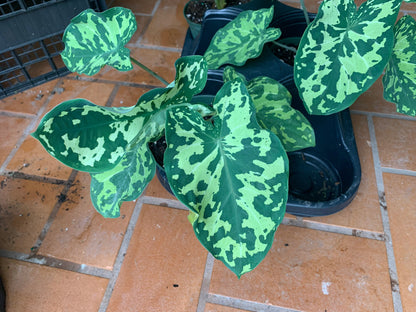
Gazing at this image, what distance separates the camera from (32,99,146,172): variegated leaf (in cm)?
57

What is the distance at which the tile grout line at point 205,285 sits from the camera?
0.86 metres

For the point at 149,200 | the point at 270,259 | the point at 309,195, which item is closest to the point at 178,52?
the point at 149,200

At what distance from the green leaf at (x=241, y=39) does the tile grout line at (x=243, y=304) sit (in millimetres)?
596

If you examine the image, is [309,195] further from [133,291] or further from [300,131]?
[133,291]

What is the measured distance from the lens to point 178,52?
4.66 ft

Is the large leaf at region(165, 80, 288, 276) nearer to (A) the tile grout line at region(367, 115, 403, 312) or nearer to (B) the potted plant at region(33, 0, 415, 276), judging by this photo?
(B) the potted plant at region(33, 0, 415, 276)

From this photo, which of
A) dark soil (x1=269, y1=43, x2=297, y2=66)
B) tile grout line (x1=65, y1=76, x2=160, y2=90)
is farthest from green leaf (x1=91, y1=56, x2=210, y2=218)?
tile grout line (x1=65, y1=76, x2=160, y2=90)

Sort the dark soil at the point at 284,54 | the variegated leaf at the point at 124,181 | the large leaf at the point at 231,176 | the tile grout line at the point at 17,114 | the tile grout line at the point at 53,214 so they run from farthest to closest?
the tile grout line at the point at 17,114 → the dark soil at the point at 284,54 → the tile grout line at the point at 53,214 → the variegated leaf at the point at 124,181 → the large leaf at the point at 231,176

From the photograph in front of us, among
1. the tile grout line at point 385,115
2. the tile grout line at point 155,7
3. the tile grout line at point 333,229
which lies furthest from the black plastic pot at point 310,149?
the tile grout line at point 155,7

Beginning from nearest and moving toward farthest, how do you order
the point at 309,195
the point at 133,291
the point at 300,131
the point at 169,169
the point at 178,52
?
1. the point at 169,169
2. the point at 300,131
3. the point at 133,291
4. the point at 309,195
5. the point at 178,52

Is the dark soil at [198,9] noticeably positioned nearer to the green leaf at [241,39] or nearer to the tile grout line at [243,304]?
the green leaf at [241,39]

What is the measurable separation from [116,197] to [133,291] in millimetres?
293

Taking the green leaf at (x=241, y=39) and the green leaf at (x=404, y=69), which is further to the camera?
the green leaf at (x=241, y=39)

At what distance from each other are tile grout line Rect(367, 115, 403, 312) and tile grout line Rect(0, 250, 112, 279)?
2.43 feet
